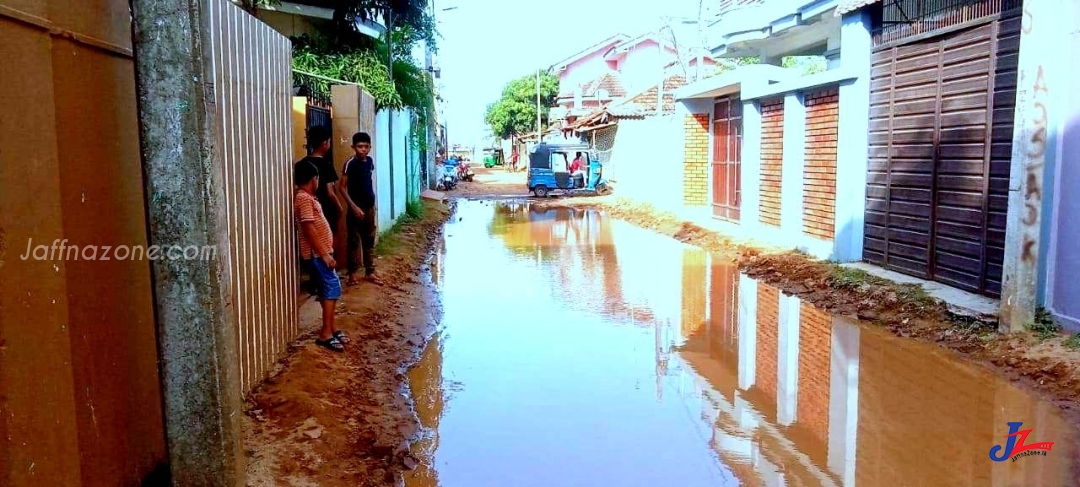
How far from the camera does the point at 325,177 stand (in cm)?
763

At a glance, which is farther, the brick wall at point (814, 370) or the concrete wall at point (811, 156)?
the concrete wall at point (811, 156)

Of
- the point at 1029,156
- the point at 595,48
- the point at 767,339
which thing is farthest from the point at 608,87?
the point at 1029,156

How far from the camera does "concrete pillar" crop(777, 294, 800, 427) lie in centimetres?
573

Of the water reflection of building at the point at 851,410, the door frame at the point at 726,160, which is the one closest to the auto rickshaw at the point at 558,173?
the door frame at the point at 726,160

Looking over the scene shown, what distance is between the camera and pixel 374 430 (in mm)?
5207

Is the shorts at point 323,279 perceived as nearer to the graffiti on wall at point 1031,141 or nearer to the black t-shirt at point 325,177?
the black t-shirt at point 325,177

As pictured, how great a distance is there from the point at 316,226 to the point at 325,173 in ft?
4.82

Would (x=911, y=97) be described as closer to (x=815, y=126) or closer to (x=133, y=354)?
(x=815, y=126)

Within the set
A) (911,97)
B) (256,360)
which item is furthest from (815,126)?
(256,360)

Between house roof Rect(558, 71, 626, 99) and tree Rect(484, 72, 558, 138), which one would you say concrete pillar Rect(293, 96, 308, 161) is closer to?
house roof Rect(558, 71, 626, 99)

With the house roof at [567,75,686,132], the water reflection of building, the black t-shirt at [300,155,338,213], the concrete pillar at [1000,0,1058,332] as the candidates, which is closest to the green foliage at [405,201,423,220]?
the black t-shirt at [300,155,338,213]

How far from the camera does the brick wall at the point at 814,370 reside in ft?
17.9

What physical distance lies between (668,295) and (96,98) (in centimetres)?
774

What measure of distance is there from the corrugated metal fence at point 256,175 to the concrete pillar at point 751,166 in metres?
9.86
